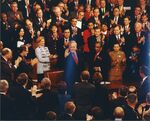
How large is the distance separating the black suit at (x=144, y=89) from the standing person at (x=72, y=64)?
1.29 metres

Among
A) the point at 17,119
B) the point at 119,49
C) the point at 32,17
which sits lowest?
the point at 17,119

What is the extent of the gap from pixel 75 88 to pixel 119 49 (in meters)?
1.25

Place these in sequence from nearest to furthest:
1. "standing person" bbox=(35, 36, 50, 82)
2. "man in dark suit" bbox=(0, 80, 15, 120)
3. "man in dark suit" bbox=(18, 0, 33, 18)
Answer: "man in dark suit" bbox=(0, 80, 15, 120), "standing person" bbox=(35, 36, 50, 82), "man in dark suit" bbox=(18, 0, 33, 18)

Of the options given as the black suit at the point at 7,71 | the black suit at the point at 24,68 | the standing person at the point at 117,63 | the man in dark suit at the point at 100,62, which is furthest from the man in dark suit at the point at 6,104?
the standing person at the point at 117,63

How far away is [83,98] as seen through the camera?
28.1 feet

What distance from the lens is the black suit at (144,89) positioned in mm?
8656

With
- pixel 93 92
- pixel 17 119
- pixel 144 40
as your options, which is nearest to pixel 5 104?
pixel 17 119

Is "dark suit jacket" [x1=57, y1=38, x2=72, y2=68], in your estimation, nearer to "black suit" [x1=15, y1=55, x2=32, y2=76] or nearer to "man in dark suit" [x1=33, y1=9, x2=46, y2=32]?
"man in dark suit" [x1=33, y1=9, x2=46, y2=32]

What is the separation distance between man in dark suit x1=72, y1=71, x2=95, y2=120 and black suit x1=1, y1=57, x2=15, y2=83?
1302 millimetres

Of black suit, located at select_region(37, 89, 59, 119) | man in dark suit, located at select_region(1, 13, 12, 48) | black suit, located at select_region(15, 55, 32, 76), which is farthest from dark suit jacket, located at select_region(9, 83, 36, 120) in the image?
man in dark suit, located at select_region(1, 13, 12, 48)

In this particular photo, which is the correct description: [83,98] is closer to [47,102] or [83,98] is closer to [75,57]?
[47,102]

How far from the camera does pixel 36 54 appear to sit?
8789 millimetres

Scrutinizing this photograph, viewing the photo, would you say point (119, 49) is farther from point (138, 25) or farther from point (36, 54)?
point (36, 54)

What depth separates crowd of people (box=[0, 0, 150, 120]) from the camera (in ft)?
28.0
